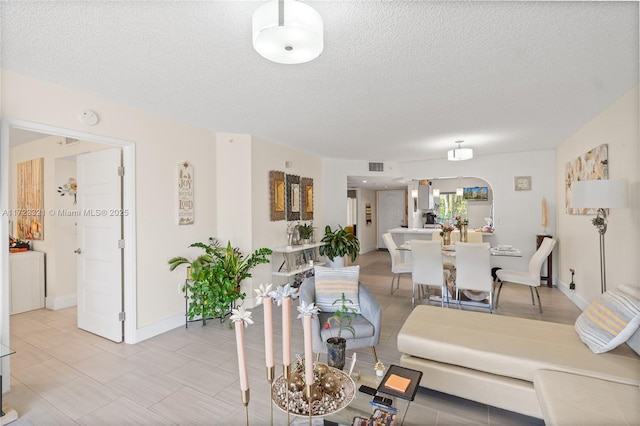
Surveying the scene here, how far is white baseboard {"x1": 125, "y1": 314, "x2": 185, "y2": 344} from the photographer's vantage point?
3.44 metres

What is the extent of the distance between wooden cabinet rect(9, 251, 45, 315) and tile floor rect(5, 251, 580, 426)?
443 millimetres

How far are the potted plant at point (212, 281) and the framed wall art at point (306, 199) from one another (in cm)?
213

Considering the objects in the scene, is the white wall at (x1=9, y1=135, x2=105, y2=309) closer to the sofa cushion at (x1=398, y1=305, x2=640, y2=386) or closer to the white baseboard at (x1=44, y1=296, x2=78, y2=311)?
the white baseboard at (x1=44, y1=296, x2=78, y2=311)

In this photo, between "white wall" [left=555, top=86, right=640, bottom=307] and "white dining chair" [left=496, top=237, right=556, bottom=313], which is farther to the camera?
"white dining chair" [left=496, top=237, right=556, bottom=313]

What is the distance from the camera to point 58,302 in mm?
4645

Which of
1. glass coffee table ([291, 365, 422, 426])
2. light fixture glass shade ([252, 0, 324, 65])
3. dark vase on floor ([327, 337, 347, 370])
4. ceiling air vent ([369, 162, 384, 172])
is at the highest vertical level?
ceiling air vent ([369, 162, 384, 172])

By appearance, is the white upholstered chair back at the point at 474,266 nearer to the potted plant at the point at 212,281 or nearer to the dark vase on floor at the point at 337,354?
the dark vase on floor at the point at 337,354

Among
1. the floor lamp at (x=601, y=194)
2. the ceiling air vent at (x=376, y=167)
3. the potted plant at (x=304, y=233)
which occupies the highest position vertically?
the ceiling air vent at (x=376, y=167)

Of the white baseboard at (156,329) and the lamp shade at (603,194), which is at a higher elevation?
the lamp shade at (603,194)

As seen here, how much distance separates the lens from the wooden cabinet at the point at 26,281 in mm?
4414

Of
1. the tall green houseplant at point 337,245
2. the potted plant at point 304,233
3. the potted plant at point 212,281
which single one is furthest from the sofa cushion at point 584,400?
the tall green houseplant at point 337,245

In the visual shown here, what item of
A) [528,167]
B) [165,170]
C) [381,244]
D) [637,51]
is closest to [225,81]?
[165,170]

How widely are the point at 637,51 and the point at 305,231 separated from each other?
458 cm

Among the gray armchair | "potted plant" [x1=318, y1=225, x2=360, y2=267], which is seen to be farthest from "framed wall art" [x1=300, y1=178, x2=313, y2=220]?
the gray armchair
